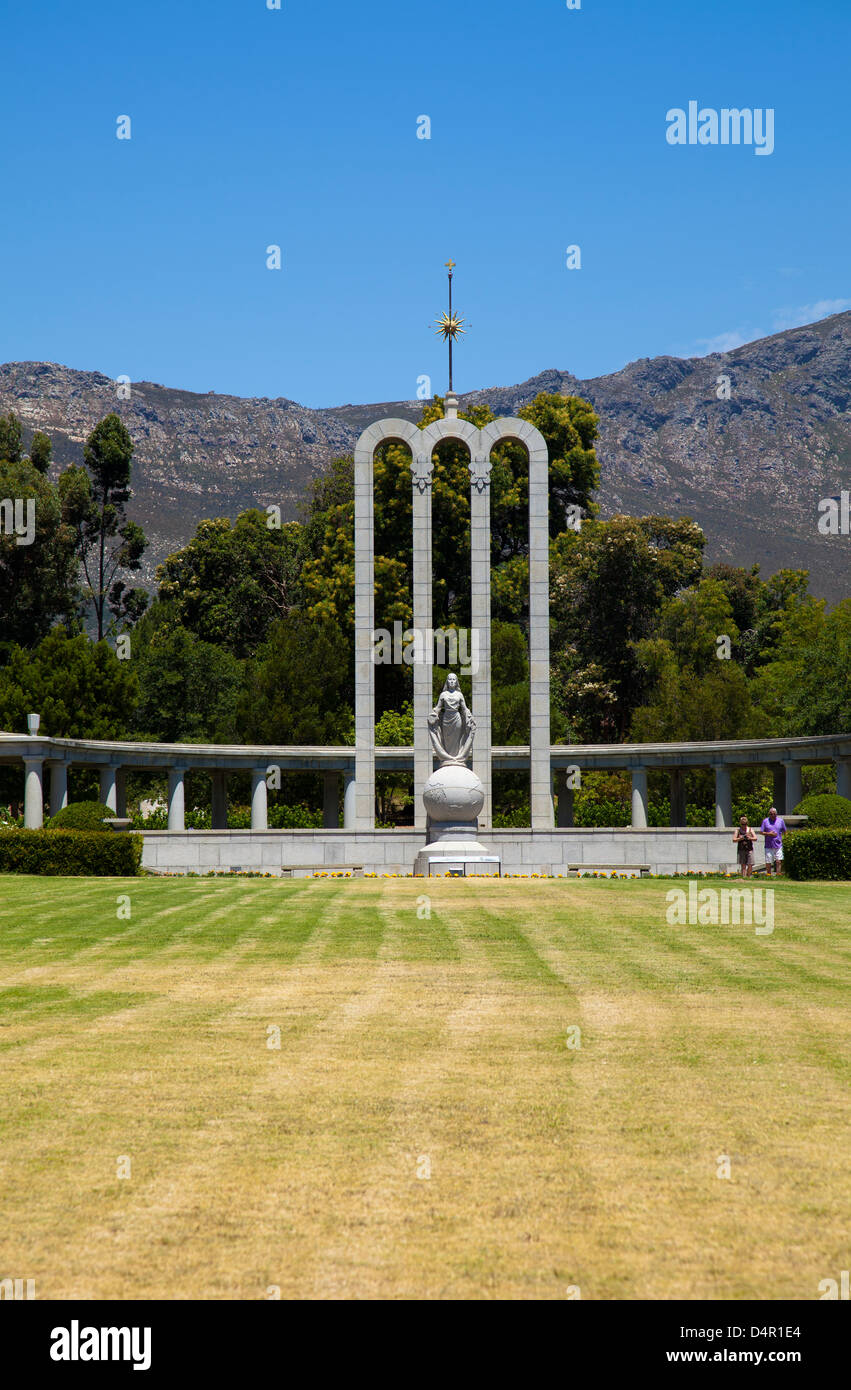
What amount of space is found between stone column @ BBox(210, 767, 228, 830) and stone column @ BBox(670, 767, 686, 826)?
21609 millimetres

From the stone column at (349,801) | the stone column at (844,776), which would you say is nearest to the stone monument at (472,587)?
the stone column at (349,801)

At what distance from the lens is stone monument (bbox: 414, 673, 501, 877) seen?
37.2 m

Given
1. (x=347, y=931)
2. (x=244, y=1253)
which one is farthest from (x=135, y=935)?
(x=244, y=1253)

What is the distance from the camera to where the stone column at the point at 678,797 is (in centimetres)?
6394

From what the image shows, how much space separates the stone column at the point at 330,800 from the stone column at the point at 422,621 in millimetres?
13463

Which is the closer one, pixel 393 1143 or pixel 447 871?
pixel 393 1143

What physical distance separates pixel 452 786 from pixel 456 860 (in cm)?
296

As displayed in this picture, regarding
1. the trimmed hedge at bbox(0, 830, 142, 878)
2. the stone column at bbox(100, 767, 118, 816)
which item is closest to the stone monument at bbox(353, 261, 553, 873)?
the stone column at bbox(100, 767, 118, 816)

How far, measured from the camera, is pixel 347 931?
19312 mm

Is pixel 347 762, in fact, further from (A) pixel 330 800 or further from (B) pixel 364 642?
(B) pixel 364 642

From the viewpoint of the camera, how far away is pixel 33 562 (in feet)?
219
